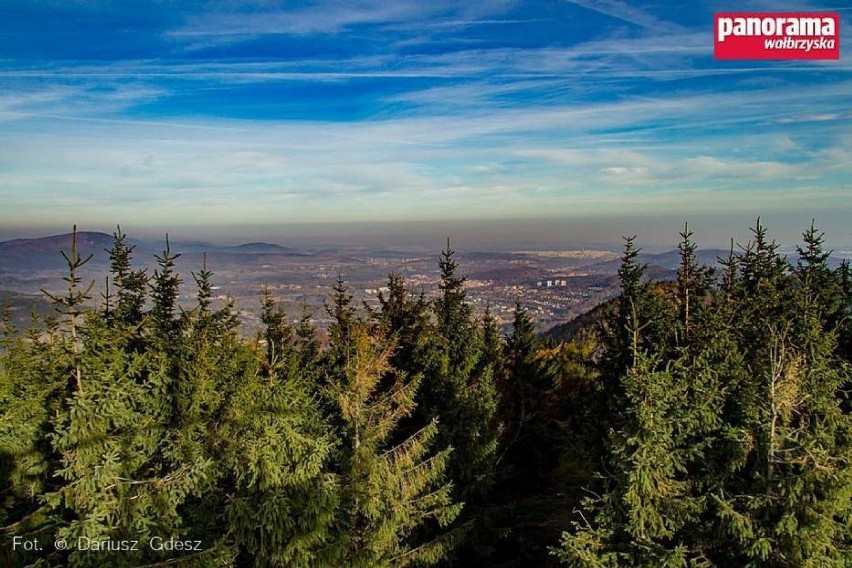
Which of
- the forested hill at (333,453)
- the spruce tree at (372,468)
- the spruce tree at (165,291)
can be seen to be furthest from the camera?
the spruce tree at (165,291)

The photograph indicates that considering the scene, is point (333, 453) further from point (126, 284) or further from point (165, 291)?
point (126, 284)

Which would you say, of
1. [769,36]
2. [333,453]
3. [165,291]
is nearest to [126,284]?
[165,291]

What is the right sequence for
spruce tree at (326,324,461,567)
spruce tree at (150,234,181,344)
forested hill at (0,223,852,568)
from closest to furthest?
1. forested hill at (0,223,852,568)
2. spruce tree at (326,324,461,567)
3. spruce tree at (150,234,181,344)

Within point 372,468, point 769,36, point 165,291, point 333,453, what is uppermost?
point 769,36

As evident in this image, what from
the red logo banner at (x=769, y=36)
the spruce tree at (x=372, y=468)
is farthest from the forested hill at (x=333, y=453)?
the red logo banner at (x=769, y=36)

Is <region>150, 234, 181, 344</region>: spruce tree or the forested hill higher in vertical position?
<region>150, 234, 181, 344</region>: spruce tree

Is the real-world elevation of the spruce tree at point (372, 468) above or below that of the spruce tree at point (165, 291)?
below

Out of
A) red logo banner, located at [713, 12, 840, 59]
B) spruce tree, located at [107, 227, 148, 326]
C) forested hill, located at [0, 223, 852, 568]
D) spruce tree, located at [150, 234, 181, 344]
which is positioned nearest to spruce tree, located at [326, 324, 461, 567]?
forested hill, located at [0, 223, 852, 568]

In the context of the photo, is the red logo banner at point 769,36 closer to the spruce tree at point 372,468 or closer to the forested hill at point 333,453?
the forested hill at point 333,453

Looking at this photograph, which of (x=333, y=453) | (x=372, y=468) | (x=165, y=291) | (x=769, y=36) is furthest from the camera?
(x=769, y=36)

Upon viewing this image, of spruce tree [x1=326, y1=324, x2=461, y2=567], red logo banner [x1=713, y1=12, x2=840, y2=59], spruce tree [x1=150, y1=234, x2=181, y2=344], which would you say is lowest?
spruce tree [x1=326, y1=324, x2=461, y2=567]

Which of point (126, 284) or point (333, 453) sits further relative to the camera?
point (126, 284)

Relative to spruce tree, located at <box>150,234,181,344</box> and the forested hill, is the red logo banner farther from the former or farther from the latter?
spruce tree, located at <box>150,234,181,344</box>
